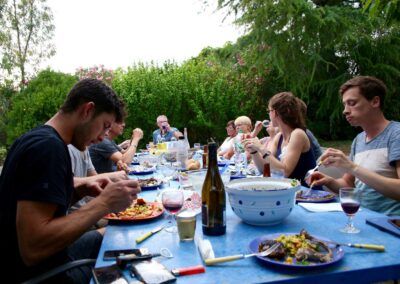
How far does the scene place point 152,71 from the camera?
9039 millimetres

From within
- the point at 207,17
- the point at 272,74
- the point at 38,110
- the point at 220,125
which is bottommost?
→ the point at 220,125

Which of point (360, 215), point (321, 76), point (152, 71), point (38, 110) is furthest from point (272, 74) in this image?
point (360, 215)

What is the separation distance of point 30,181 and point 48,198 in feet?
0.32

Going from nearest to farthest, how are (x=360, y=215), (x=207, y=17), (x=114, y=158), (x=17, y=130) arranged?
(x=360, y=215) < (x=114, y=158) < (x=207, y=17) < (x=17, y=130)

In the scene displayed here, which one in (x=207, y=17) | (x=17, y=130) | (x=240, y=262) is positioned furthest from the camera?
(x=17, y=130)

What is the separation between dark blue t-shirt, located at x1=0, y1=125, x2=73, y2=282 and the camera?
1.39m

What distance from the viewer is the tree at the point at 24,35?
15445mm

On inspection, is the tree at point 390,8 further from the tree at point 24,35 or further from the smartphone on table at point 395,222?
the tree at point 24,35

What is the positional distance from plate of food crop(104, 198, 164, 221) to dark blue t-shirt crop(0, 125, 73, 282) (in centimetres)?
36

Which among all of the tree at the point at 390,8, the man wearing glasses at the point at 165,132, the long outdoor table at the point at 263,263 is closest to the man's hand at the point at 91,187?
the long outdoor table at the point at 263,263

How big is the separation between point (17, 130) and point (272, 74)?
258 inches

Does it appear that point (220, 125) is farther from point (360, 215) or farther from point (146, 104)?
point (360, 215)

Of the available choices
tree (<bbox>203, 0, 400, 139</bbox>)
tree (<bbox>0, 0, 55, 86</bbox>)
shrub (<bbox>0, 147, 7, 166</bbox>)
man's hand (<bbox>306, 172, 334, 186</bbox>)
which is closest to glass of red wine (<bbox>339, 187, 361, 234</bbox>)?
man's hand (<bbox>306, 172, 334, 186</bbox>)

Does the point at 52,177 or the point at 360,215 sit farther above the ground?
the point at 52,177
